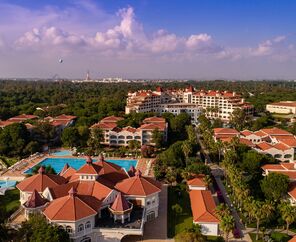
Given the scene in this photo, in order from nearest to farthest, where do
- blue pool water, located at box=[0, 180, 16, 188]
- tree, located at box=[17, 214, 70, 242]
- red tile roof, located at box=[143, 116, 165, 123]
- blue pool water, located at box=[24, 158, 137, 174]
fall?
tree, located at box=[17, 214, 70, 242]
blue pool water, located at box=[0, 180, 16, 188]
blue pool water, located at box=[24, 158, 137, 174]
red tile roof, located at box=[143, 116, 165, 123]

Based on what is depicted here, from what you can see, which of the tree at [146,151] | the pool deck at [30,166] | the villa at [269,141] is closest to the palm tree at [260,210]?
the pool deck at [30,166]

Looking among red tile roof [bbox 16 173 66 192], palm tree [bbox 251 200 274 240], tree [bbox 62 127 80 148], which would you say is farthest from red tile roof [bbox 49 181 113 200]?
tree [bbox 62 127 80 148]

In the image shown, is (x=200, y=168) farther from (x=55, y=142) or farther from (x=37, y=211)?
(x=55, y=142)

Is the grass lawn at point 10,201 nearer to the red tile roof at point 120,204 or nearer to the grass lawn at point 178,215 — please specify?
the red tile roof at point 120,204

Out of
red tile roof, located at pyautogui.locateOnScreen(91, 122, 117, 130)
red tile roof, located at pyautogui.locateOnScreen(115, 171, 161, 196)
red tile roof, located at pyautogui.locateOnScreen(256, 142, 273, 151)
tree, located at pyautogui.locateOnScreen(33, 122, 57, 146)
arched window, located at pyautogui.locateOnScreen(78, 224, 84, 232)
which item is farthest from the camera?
red tile roof, located at pyautogui.locateOnScreen(91, 122, 117, 130)

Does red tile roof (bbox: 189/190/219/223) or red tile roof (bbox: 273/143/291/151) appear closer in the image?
red tile roof (bbox: 189/190/219/223)

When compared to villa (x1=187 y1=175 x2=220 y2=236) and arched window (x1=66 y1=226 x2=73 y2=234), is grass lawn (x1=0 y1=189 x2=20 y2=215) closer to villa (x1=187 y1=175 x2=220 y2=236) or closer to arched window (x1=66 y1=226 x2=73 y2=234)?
arched window (x1=66 y1=226 x2=73 y2=234)
